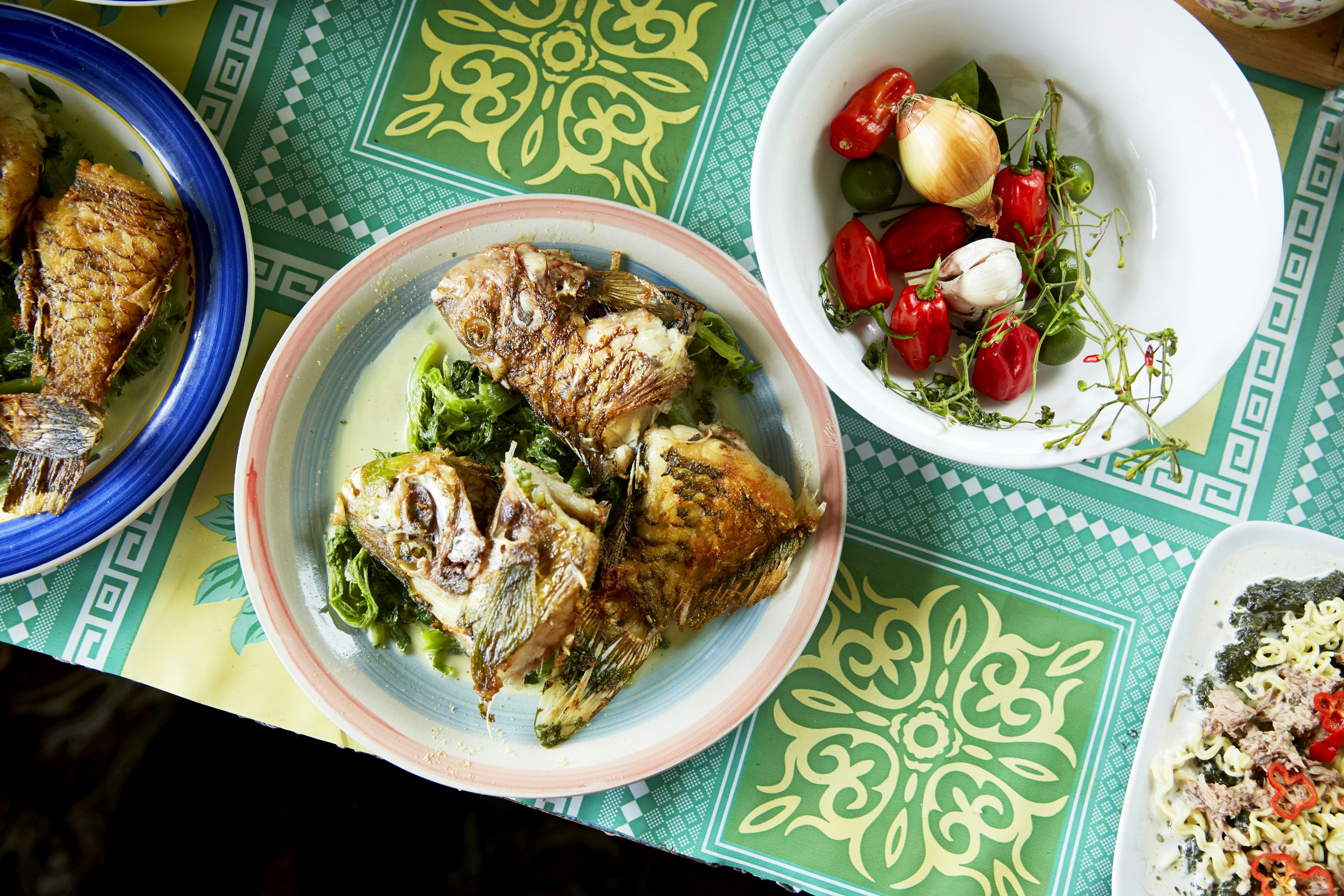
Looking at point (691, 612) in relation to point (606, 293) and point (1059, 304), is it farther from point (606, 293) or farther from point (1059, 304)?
point (1059, 304)

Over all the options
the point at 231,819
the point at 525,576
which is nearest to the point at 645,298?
the point at 525,576

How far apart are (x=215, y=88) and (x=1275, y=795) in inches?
112

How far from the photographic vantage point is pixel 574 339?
1.56 meters

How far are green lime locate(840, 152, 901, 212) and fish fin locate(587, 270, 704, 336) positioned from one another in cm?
37

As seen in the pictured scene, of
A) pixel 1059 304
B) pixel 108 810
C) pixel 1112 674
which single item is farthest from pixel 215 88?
pixel 1112 674

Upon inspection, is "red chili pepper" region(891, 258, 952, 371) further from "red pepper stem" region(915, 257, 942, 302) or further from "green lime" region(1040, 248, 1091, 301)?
"green lime" region(1040, 248, 1091, 301)

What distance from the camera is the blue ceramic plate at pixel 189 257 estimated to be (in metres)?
1.67

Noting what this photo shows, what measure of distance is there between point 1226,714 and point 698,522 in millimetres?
1265

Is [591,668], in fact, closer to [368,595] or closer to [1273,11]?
[368,595]

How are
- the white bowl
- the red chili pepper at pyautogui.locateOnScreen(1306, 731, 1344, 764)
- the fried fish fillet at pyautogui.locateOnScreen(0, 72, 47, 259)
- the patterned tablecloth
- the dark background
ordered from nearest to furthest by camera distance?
the white bowl → the fried fish fillet at pyautogui.locateOnScreen(0, 72, 47, 259) → the red chili pepper at pyautogui.locateOnScreen(1306, 731, 1344, 764) → the patterned tablecloth → the dark background

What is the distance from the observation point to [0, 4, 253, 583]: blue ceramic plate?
1.67 meters

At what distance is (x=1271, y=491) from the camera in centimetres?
185

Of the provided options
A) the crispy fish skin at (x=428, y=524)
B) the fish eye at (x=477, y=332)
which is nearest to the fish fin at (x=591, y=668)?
the crispy fish skin at (x=428, y=524)

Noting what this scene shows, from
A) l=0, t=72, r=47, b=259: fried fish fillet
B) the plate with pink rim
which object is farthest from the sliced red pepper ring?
l=0, t=72, r=47, b=259: fried fish fillet
